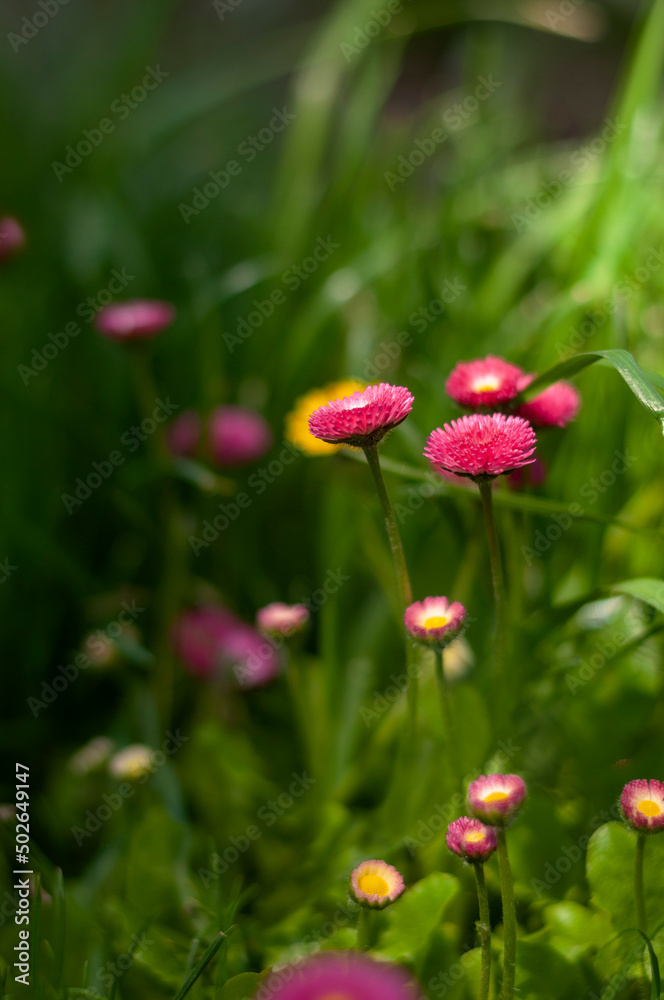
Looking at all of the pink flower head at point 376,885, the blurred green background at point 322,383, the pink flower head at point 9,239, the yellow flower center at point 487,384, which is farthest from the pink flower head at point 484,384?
the pink flower head at point 9,239

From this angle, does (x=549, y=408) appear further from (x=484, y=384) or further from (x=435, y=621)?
(x=435, y=621)

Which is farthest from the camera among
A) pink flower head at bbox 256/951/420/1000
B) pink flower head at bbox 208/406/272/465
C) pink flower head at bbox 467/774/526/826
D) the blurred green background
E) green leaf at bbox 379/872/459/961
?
pink flower head at bbox 208/406/272/465

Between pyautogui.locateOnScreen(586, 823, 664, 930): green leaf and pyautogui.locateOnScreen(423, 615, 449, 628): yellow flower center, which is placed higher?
pyautogui.locateOnScreen(423, 615, 449, 628): yellow flower center

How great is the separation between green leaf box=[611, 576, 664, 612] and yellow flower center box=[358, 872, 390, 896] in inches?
9.4

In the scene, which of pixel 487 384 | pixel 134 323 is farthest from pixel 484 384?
pixel 134 323

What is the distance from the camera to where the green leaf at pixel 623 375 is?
1.77 ft

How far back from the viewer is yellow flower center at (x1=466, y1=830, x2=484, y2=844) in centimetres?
48

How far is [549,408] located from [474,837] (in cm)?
32

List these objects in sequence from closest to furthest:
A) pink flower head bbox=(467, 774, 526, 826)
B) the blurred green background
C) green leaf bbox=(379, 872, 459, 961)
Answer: pink flower head bbox=(467, 774, 526, 826) < green leaf bbox=(379, 872, 459, 961) < the blurred green background

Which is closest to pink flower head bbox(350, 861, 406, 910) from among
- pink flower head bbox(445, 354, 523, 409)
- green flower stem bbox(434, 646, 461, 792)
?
green flower stem bbox(434, 646, 461, 792)

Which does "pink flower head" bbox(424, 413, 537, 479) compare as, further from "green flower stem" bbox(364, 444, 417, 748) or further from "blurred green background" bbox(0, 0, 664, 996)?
"blurred green background" bbox(0, 0, 664, 996)

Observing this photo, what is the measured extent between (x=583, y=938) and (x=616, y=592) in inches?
9.7

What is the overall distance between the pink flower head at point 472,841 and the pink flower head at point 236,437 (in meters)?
0.67

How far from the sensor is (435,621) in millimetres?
554
